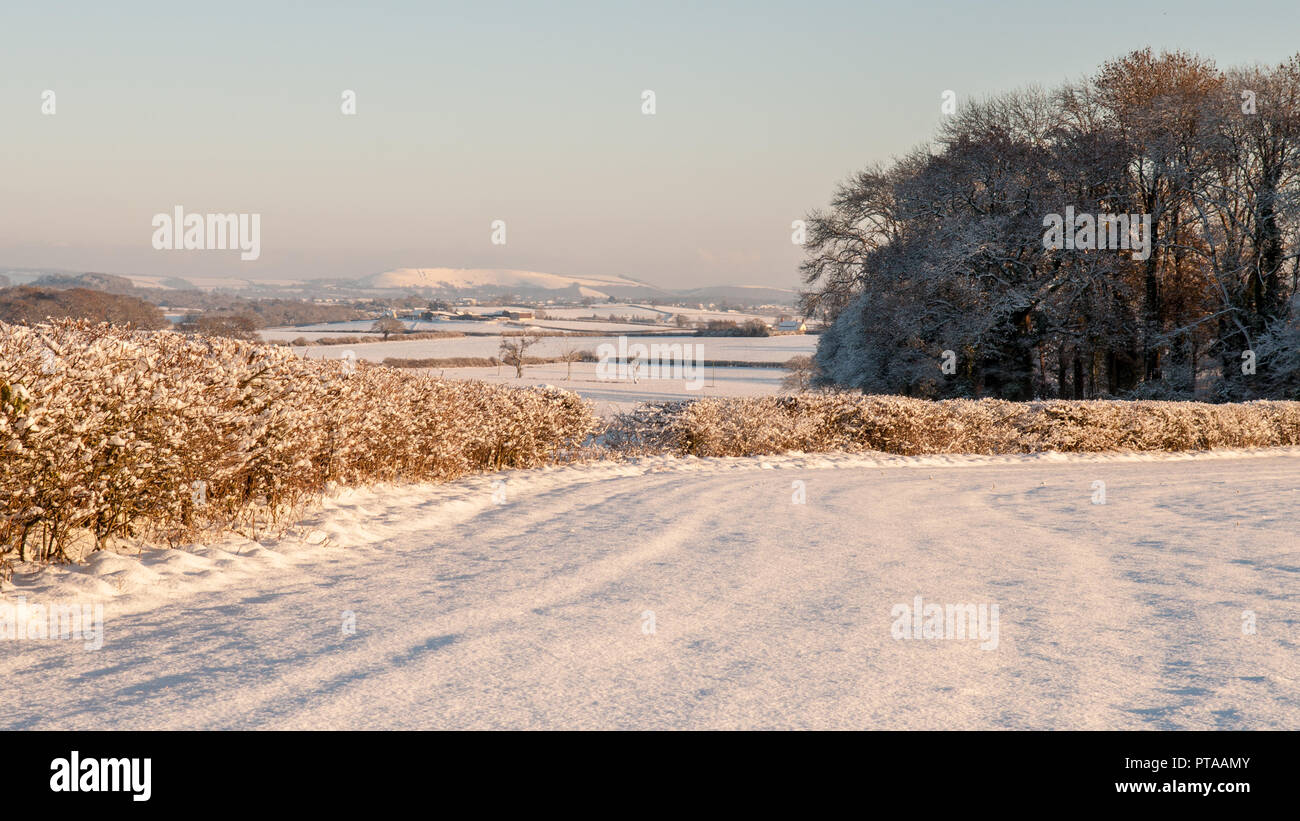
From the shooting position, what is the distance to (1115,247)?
29344mm

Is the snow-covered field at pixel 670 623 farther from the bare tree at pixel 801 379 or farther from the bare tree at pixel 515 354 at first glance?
the bare tree at pixel 515 354

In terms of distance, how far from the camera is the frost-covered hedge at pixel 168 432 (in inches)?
212

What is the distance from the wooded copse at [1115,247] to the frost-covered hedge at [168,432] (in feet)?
79.9

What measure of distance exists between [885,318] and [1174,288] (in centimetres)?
1114

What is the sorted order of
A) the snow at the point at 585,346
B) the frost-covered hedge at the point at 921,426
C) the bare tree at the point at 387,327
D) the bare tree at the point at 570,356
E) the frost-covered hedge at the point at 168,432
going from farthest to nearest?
the bare tree at the point at 387,327
the bare tree at the point at 570,356
the snow at the point at 585,346
the frost-covered hedge at the point at 921,426
the frost-covered hedge at the point at 168,432

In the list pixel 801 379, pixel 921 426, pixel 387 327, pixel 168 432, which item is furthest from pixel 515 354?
pixel 168 432

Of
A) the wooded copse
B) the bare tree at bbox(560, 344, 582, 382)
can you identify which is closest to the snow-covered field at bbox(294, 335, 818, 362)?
the bare tree at bbox(560, 344, 582, 382)

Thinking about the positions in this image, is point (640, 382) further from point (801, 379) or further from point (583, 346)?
point (583, 346)

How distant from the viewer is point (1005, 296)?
29.2 meters

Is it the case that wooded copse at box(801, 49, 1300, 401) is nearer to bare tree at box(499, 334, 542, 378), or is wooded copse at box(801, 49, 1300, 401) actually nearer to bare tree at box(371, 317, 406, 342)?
bare tree at box(499, 334, 542, 378)

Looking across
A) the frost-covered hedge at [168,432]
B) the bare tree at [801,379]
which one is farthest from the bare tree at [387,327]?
the frost-covered hedge at [168,432]

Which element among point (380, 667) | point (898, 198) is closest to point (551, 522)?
point (380, 667)

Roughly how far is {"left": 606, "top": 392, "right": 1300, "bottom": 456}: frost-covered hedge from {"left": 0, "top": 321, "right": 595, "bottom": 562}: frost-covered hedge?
6.23 metres
